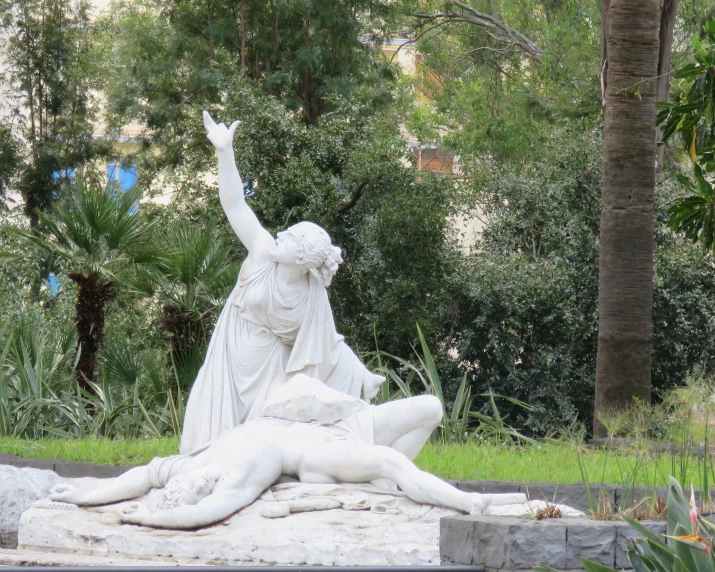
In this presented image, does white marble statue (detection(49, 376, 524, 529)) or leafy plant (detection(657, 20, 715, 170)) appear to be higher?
leafy plant (detection(657, 20, 715, 170))

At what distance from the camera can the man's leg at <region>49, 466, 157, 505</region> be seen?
6.21m

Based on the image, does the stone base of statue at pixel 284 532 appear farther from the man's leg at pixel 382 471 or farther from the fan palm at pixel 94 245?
the fan palm at pixel 94 245

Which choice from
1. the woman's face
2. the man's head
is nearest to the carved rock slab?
the man's head

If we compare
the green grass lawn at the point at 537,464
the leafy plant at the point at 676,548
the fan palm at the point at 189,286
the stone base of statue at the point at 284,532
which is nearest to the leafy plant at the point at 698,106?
the green grass lawn at the point at 537,464

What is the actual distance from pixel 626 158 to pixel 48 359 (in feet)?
21.5

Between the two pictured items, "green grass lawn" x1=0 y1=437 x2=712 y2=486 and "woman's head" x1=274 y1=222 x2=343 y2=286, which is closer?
"woman's head" x1=274 y1=222 x2=343 y2=286

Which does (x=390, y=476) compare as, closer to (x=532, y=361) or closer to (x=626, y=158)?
(x=626, y=158)

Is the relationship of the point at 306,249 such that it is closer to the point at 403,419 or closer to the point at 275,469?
the point at 403,419

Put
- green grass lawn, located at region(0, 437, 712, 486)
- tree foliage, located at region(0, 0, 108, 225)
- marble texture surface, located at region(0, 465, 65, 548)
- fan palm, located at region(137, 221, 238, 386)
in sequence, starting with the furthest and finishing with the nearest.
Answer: tree foliage, located at region(0, 0, 108, 225)
fan palm, located at region(137, 221, 238, 386)
green grass lawn, located at region(0, 437, 712, 486)
marble texture surface, located at region(0, 465, 65, 548)

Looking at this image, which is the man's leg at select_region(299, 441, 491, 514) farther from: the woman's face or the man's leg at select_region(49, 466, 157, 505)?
the woman's face

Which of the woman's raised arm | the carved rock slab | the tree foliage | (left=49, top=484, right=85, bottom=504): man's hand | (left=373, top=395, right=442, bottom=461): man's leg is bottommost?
the carved rock slab

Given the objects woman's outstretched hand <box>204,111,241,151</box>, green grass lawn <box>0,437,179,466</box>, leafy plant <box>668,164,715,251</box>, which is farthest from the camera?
leafy plant <box>668,164,715,251</box>

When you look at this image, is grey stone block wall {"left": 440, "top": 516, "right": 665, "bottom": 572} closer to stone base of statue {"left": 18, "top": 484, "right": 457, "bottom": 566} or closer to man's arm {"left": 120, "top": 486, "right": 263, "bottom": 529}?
stone base of statue {"left": 18, "top": 484, "right": 457, "bottom": 566}

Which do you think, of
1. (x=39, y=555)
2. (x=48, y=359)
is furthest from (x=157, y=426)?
(x=39, y=555)
